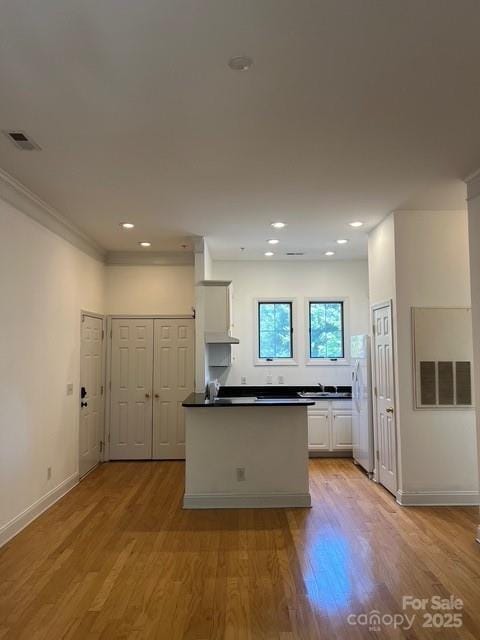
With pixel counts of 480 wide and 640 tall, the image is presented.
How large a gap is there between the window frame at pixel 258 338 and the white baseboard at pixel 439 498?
9.49ft

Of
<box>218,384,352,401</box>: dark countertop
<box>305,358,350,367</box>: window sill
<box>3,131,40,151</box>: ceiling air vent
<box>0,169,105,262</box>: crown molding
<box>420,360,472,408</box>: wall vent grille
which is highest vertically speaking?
<box>3,131,40,151</box>: ceiling air vent

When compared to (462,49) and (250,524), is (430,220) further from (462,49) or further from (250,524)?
(250,524)

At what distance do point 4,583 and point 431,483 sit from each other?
3.75m

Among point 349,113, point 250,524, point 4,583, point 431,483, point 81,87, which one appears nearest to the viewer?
point 81,87

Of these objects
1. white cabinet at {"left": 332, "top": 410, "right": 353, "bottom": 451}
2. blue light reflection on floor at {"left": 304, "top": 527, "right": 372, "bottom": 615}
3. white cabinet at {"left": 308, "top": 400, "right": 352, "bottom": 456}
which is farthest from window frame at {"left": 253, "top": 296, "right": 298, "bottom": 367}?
blue light reflection on floor at {"left": 304, "top": 527, "right": 372, "bottom": 615}

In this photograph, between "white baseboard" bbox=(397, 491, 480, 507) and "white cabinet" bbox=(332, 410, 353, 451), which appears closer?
"white baseboard" bbox=(397, 491, 480, 507)

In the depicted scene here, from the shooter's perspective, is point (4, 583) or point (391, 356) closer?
point (4, 583)

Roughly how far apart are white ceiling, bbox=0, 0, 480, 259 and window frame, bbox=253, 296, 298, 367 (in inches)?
109

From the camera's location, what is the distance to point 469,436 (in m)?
4.35

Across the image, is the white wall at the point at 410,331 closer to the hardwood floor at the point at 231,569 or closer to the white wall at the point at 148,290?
the hardwood floor at the point at 231,569

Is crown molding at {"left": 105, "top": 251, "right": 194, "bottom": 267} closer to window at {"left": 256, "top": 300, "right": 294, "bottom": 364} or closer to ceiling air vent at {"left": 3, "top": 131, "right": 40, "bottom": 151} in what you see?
window at {"left": 256, "top": 300, "right": 294, "bottom": 364}

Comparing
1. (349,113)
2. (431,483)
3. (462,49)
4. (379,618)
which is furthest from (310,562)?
(462,49)

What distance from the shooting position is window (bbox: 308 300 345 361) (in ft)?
22.7

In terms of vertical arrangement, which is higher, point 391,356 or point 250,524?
point 391,356
